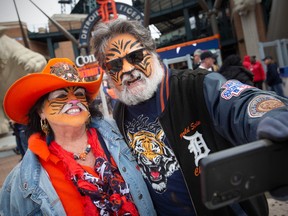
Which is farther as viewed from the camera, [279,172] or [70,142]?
[70,142]

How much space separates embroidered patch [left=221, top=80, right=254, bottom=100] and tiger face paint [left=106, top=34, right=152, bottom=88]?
532 mm

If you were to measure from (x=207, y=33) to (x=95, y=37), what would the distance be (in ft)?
72.5

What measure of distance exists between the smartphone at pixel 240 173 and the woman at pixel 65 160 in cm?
102

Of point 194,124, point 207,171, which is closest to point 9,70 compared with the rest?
point 194,124

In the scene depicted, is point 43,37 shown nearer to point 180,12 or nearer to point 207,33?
point 180,12

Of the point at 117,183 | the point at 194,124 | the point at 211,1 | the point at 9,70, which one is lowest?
the point at 117,183

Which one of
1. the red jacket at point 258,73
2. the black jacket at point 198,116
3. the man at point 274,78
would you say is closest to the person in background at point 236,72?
the black jacket at point 198,116

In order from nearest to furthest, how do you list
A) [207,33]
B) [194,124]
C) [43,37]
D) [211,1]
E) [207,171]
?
[207,171]
[194,124]
[211,1]
[207,33]
[43,37]

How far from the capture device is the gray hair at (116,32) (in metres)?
1.74

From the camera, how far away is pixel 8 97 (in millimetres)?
1679

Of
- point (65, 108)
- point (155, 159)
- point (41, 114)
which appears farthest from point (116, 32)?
point (155, 159)

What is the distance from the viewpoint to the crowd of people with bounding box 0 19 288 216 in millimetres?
1457

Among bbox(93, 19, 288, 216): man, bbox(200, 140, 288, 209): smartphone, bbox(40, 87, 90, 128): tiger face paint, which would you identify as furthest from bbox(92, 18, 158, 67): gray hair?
bbox(200, 140, 288, 209): smartphone

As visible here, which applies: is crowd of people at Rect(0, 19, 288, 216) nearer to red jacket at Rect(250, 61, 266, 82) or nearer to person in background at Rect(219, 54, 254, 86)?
person in background at Rect(219, 54, 254, 86)
